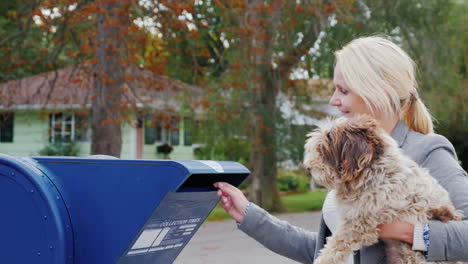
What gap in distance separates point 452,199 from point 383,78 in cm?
54

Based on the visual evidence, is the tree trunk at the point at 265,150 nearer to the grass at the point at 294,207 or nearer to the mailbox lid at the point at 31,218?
the grass at the point at 294,207

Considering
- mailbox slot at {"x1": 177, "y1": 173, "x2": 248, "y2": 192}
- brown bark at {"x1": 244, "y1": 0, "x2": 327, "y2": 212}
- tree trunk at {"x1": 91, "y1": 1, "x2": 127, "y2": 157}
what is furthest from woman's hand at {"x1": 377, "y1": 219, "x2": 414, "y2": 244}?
brown bark at {"x1": 244, "y1": 0, "x2": 327, "y2": 212}

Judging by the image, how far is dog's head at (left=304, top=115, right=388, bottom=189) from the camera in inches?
86.8

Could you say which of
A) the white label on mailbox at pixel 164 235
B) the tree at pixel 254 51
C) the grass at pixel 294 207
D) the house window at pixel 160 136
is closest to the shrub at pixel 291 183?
the grass at pixel 294 207

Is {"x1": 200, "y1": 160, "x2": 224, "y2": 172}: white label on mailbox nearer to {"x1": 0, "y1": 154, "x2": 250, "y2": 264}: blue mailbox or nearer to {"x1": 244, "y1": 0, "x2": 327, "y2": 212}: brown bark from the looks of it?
{"x1": 0, "y1": 154, "x2": 250, "y2": 264}: blue mailbox

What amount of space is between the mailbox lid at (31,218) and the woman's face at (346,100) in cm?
121

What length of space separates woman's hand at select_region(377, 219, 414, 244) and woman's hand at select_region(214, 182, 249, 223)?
717 mm

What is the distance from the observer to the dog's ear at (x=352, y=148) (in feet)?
7.23

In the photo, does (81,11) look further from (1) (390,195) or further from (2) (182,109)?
(1) (390,195)

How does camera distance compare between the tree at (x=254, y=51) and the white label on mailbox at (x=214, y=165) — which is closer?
the white label on mailbox at (x=214, y=165)

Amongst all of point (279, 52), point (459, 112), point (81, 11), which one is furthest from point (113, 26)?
point (459, 112)

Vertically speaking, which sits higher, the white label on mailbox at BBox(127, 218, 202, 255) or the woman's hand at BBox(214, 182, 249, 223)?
the woman's hand at BBox(214, 182, 249, 223)

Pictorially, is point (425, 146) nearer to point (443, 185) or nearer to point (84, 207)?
point (443, 185)

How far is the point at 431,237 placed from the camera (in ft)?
6.97
